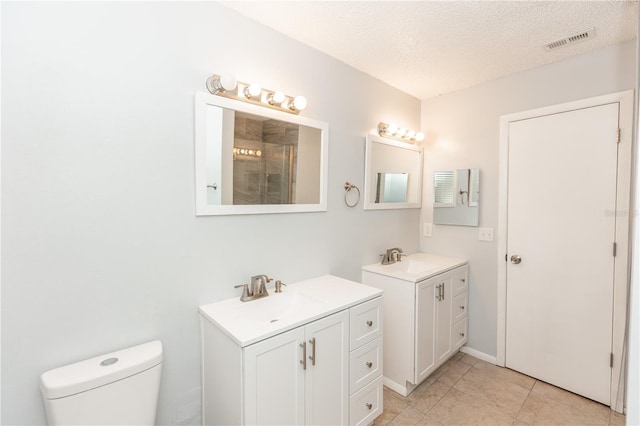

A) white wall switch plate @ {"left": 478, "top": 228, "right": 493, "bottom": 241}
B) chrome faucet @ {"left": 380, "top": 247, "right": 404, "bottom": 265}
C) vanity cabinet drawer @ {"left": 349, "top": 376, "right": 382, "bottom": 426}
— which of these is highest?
white wall switch plate @ {"left": 478, "top": 228, "right": 493, "bottom": 241}

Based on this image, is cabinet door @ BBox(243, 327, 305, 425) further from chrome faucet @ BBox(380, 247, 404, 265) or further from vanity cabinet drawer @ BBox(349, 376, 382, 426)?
chrome faucet @ BBox(380, 247, 404, 265)

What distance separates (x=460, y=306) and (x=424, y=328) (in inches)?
25.5

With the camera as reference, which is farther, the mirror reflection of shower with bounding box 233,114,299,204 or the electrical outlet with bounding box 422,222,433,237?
the electrical outlet with bounding box 422,222,433,237

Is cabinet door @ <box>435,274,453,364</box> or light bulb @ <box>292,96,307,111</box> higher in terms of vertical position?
light bulb @ <box>292,96,307,111</box>

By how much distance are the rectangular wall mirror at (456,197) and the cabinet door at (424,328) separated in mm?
782

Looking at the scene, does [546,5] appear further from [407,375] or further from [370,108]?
[407,375]

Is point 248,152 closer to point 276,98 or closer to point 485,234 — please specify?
point 276,98

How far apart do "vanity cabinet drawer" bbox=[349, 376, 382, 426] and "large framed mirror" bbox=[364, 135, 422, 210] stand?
1300 mm

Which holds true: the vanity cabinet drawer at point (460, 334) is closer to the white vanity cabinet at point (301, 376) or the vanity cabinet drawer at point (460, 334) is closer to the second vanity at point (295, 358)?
the second vanity at point (295, 358)

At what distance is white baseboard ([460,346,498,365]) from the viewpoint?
257cm

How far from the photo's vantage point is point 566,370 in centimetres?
219

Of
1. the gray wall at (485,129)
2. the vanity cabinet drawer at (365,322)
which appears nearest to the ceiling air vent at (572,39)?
the gray wall at (485,129)

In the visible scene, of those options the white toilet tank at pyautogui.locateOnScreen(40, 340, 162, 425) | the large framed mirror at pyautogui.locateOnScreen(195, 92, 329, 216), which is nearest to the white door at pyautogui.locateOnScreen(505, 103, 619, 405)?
the large framed mirror at pyautogui.locateOnScreen(195, 92, 329, 216)

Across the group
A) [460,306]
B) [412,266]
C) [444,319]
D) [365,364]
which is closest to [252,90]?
[365,364]
